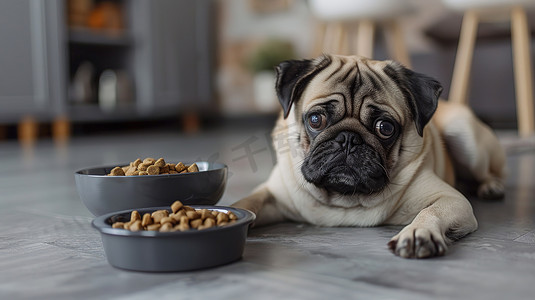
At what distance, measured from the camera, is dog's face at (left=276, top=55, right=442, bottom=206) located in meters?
1.26

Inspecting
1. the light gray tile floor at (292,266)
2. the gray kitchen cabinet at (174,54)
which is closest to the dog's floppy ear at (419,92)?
the light gray tile floor at (292,266)

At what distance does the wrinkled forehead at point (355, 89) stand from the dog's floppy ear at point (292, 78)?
0.02 meters

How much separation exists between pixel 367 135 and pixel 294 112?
21 cm

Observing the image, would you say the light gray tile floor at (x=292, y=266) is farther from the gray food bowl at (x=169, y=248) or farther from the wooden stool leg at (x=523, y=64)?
the wooden stool leg at (x=523, y=64)

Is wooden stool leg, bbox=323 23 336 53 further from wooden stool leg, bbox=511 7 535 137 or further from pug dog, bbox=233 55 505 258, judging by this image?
pug dog, bbox=233 55 505 258

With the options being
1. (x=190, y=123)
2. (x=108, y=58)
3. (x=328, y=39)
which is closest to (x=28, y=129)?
(x=108, y=58)

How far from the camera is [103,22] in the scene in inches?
202

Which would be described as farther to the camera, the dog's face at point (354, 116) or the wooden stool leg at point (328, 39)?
the wooden stool leg at point (328, 39)

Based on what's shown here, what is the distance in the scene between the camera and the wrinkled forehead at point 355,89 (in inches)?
51.6

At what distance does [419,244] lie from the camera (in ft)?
3.41

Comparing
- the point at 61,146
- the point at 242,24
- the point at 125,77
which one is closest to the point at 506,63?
the point at 242,24

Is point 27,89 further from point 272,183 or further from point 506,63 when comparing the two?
point 506,63

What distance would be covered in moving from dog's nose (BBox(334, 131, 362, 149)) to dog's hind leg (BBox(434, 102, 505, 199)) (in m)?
0.64

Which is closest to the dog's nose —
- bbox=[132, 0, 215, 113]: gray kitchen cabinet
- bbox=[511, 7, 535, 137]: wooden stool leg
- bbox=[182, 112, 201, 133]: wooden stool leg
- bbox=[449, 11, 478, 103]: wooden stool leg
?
bbox=[449, 11, 478, 103]: wooden stool leg
